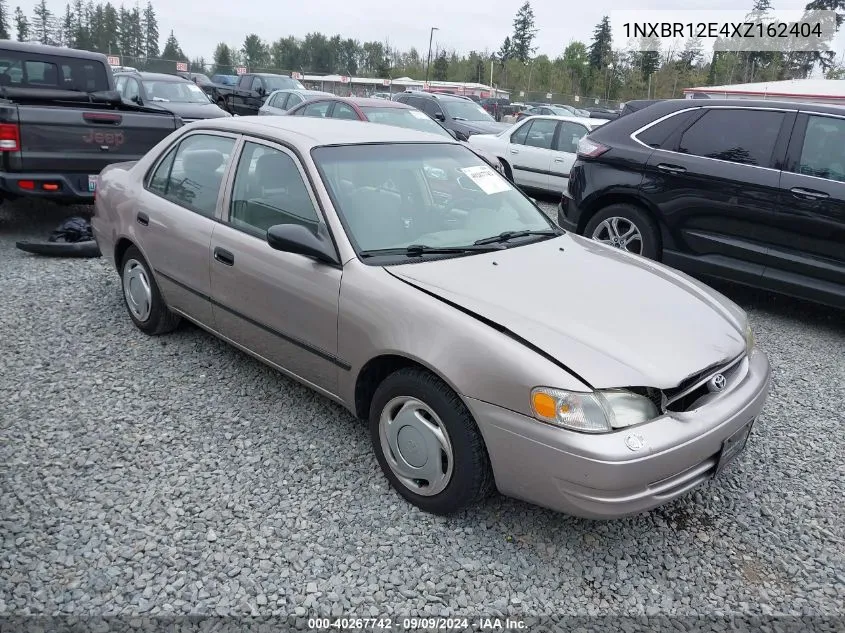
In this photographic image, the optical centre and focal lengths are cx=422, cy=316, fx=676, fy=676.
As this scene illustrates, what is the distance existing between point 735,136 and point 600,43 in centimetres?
7644

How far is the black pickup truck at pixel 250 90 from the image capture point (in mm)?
19406

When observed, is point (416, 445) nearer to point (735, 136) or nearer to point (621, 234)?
point (621, 234)

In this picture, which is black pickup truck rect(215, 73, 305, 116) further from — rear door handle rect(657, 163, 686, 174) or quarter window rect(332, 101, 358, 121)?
rear door handle rect(657, 163, 686, 174)

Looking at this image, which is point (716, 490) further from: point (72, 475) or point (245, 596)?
point (72, 475)

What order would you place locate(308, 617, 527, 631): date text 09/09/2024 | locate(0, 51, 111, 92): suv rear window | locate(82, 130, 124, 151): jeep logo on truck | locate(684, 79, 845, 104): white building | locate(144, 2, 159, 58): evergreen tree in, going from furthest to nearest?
locate(144, 2, 159, 58): evergreen tree
locate(684, 79, 845, 104): white building
locate(0, 51, 111, 92): suv rear window
locate(82, 130, 124, 151): jeep logo on truck
locate(308, 617, 527, 631): date text 09/09/2024

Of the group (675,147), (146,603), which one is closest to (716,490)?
(146,603)

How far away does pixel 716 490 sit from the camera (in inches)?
127

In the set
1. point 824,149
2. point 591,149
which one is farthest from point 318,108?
point 824,149

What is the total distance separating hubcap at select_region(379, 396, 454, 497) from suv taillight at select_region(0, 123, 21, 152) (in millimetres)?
5031

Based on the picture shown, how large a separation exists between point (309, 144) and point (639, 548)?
2497 millimetres

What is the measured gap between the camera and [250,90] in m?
19.9

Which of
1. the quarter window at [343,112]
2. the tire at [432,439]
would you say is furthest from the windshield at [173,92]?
the tire at [432,439]

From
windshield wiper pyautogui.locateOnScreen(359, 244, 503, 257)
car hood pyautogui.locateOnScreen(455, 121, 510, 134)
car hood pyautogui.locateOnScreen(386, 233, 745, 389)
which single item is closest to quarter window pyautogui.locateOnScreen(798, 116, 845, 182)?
car hood pyautogui.locateOnScreen(386, 233, 745, 389)

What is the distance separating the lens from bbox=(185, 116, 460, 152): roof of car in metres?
3.62
